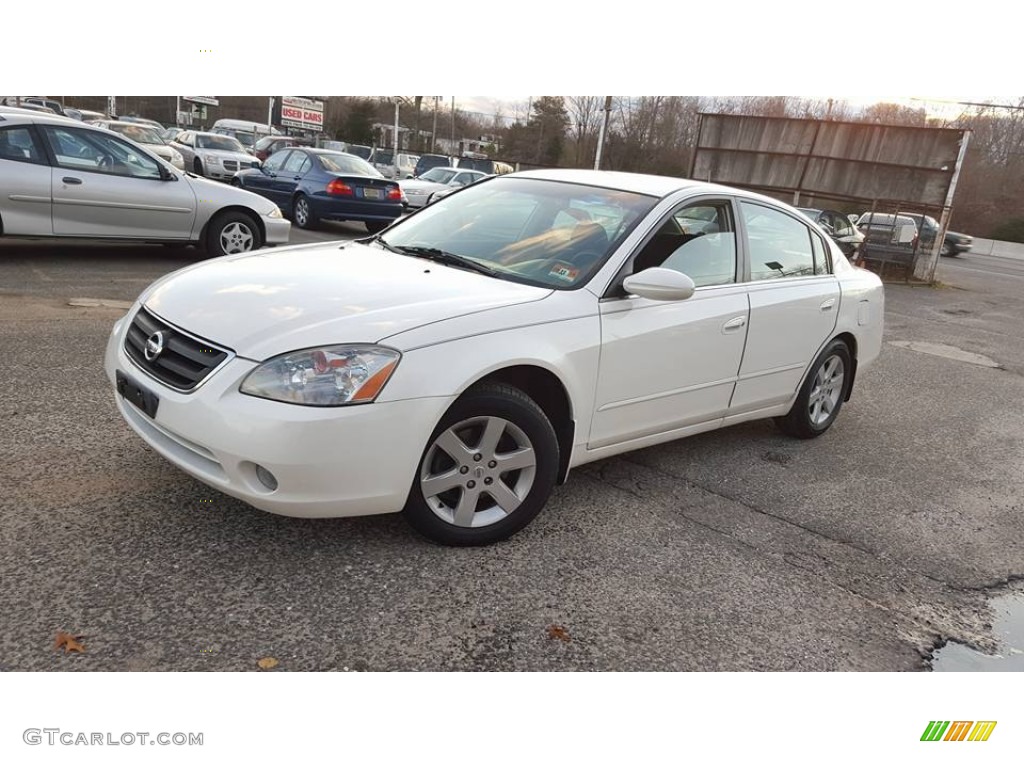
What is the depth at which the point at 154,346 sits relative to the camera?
3088 mm

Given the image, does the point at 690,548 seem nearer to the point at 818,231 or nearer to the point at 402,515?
the point at 402,515

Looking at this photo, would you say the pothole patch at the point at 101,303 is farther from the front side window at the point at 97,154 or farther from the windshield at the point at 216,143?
the windshield at the point at 216,143

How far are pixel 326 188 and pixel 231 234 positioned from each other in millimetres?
4965

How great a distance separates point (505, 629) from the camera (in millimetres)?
2795

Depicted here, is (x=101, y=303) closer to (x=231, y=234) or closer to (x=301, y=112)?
(x=231, y=234)

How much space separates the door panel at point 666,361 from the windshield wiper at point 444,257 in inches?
22.7

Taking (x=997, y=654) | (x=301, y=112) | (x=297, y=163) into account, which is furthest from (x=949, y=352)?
(x=301, y=112)

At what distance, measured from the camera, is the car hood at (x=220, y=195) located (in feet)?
28.5

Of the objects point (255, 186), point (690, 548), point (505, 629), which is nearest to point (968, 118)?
point (255, 186)

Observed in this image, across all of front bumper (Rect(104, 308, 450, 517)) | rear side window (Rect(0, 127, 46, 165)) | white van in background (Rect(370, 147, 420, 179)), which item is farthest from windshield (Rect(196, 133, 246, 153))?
front bumper (Rect(104, 308, 450, 517))

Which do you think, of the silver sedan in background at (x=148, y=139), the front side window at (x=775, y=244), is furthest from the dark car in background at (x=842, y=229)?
the silver sedan in background at (x=148, y=139)

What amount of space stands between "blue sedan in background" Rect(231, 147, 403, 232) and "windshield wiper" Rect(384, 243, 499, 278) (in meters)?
10.2

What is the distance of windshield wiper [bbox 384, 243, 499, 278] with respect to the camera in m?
3.71

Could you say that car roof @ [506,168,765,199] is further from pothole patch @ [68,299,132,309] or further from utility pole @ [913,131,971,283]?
utility pole @ [913,131,971,283]
